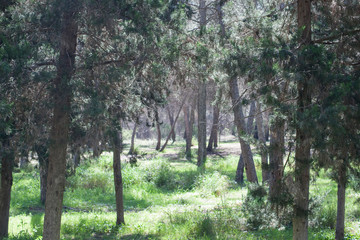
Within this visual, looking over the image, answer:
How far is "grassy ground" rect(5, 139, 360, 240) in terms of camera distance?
30.7 ft

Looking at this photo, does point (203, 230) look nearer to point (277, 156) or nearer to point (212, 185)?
point (277, 156)

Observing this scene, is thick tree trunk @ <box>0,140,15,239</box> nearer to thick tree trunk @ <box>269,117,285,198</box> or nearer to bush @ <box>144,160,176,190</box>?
thick tree trunk @ <box>269,117,285,198</box>

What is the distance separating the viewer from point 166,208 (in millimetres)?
12586

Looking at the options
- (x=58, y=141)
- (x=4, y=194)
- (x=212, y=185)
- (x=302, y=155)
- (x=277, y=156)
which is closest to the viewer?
(x=302, y=155)

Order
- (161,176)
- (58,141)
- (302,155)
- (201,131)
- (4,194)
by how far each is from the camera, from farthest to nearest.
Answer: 1. (201,131)
2. (161,176)
3. (4,194)
4. (58,141)
5. (302,155)

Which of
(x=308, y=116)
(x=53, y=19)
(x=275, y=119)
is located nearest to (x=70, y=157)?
(x=53, y=19)

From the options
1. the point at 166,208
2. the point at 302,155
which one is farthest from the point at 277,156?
the point at 166,208

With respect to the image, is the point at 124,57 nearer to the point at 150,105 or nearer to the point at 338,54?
the point at 150,105

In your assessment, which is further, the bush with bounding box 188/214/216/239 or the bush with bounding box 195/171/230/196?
the bush with bounding box 195/171/230/196

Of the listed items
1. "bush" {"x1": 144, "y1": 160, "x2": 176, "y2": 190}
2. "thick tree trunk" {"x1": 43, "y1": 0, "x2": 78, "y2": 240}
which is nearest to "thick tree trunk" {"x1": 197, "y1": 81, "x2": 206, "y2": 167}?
"bush" {"x1": 144, "y1": 160, "x2": 176, "y2": 190}

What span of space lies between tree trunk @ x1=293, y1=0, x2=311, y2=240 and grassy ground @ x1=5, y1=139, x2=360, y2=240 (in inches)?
10.5

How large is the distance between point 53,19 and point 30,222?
6.37m

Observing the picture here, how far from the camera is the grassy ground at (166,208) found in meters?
9.36

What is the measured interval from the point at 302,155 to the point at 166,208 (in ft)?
22.8
